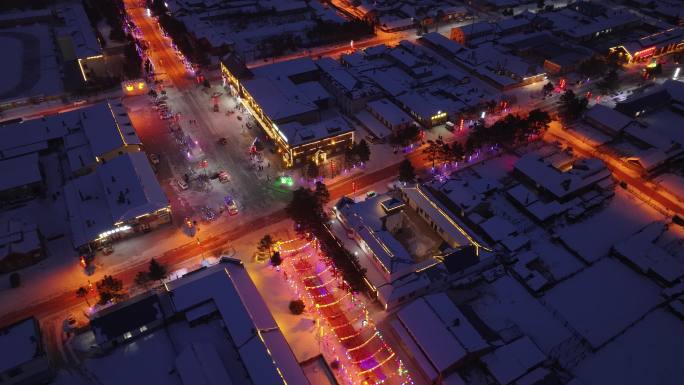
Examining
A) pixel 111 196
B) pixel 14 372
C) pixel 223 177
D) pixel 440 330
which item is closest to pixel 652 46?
pixel 440 330

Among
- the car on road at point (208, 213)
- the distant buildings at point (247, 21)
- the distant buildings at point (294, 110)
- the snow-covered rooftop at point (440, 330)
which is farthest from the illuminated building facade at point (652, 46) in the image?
the car on road at point (208, 213)

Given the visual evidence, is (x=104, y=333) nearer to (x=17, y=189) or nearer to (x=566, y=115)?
(x=17, y=189)

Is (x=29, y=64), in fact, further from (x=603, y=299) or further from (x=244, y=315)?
(x=603, y=299)

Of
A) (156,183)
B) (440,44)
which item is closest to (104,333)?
(156,183)

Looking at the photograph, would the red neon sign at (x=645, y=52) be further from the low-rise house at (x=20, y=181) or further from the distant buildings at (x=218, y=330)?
the low-rise house at (x=20, y=181)

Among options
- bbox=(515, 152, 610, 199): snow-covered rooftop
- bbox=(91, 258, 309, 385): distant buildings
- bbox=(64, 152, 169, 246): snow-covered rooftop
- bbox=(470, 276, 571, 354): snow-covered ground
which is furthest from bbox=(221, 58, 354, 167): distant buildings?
bbox=(470, 276, 571, 354): snow-covered ground

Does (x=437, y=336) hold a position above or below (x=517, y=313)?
above
